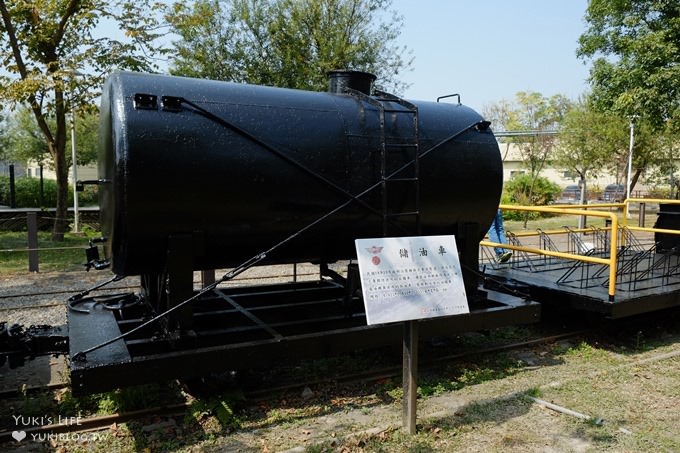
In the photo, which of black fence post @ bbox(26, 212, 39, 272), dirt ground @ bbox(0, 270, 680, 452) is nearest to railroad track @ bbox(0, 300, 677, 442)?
dirt ground @ bbox(0, 270, 680, 452)

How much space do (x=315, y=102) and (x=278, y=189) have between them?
111 centimetres

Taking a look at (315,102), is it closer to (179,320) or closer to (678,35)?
(179,320)

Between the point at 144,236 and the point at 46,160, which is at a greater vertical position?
the point at 46,160

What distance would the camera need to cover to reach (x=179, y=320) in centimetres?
532

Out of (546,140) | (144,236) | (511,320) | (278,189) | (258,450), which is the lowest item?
(258,450)

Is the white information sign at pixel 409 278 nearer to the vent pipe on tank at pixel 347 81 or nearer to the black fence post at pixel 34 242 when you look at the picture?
the vent pipe on tank at pixel 347 81

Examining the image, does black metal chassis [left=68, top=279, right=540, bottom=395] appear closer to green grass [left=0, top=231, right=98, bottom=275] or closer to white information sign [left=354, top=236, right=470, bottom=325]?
white information sign [left=354, top=236, right=470, bottom=325]

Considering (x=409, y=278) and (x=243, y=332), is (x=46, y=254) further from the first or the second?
(x=409, y=278)

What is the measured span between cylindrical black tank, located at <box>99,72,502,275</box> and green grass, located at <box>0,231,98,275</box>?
6555 mm

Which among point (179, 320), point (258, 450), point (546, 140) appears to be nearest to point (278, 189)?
point (179, 320)

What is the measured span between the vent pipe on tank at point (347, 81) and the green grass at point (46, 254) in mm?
6654

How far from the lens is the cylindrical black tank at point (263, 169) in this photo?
5000 mm

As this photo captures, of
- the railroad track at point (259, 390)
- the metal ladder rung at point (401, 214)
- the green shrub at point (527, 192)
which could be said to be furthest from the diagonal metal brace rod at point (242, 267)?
the green shrub at point (527, 192)

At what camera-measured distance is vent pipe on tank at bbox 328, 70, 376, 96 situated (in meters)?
6.71
